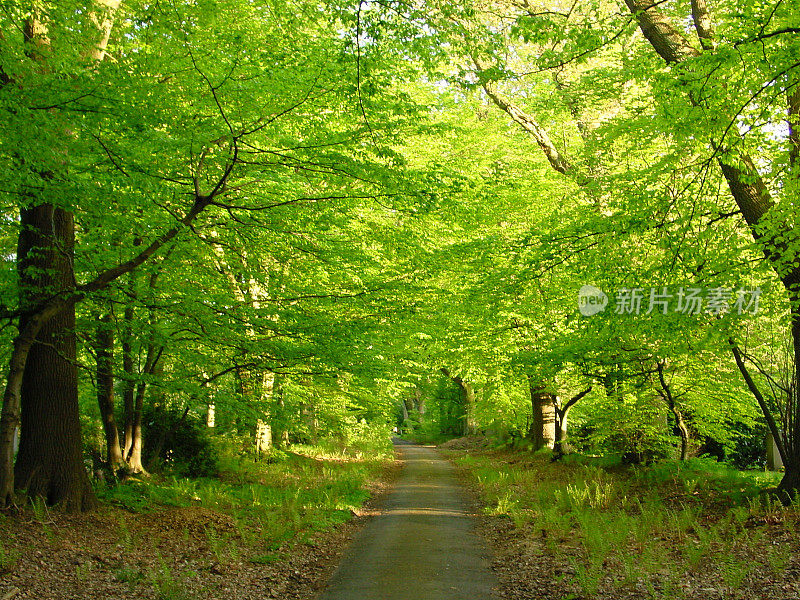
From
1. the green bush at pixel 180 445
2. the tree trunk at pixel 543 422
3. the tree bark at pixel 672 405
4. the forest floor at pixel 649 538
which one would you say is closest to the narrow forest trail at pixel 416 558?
the forest floor at pixel 649 538

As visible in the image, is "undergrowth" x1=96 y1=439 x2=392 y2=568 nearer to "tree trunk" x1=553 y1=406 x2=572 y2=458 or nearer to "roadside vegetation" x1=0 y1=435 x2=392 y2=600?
"roadside vegetation" x1=0 y1=435 x2=392 y2=600

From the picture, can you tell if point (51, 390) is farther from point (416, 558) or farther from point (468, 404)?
point (468, 404)

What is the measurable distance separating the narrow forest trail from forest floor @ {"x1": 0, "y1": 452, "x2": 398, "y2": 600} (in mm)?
408

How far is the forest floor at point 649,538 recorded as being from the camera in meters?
6.18

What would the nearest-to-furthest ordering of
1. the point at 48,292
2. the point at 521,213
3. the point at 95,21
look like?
the point at 48,292 → the point at 95,21 → the point at 521,213

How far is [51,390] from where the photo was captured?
28.9 ft

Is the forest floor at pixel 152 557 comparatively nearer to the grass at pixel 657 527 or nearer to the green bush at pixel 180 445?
the grass at pixel 657 527

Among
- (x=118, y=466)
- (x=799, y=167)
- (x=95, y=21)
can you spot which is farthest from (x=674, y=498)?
(x=95, y=21)

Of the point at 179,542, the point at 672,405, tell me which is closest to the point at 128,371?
the point at 179,542

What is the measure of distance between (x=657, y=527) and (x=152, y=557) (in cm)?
679

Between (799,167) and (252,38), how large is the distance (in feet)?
24.3

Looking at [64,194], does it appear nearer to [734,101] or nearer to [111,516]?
[111,516]

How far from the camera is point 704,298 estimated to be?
8.30 meters

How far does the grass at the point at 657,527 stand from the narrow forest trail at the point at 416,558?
94 cm
